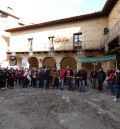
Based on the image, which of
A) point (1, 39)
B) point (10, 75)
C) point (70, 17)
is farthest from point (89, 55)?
point (1, 39)

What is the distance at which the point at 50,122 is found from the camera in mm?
8469

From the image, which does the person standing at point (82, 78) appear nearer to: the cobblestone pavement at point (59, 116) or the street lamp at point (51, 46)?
the cobblestone pavement at point (59, 116)

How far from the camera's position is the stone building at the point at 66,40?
2820 cm

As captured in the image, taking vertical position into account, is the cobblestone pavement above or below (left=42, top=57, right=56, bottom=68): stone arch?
below

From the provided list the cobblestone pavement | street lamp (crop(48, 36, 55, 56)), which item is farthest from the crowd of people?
street lamp (crop(48, 36, 55, 56))

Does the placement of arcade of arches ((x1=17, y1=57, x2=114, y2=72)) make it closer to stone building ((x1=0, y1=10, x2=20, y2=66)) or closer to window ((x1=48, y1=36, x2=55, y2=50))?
window ((x1=48, y1=36, x2=55, y2=50))

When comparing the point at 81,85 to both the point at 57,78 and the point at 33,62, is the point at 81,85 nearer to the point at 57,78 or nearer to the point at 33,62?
the point at 57,78

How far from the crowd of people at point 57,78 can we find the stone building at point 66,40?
589 centimetres

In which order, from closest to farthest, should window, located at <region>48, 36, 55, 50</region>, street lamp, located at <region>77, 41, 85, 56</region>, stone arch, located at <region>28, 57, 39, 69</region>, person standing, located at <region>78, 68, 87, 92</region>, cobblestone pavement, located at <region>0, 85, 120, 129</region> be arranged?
cobblestone pavement, located at <region>0, 85, 120, 129</region> → person standing, located at <region>78, 68, 87, 92</region> → street lamp, located at <region>77, 41, 85, 56</region> → window, located at <region>48, 36, 55, 50</region> → stone arch, located at <region>28, 57, 39, 69</region>

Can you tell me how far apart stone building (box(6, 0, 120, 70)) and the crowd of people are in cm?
589

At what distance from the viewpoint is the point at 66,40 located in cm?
3123

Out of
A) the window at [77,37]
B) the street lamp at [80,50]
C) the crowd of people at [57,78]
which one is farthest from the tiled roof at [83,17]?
the crowd of people at [57,78]

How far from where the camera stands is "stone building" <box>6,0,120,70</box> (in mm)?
28203

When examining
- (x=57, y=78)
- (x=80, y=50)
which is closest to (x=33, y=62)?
(x=80, y=50)
